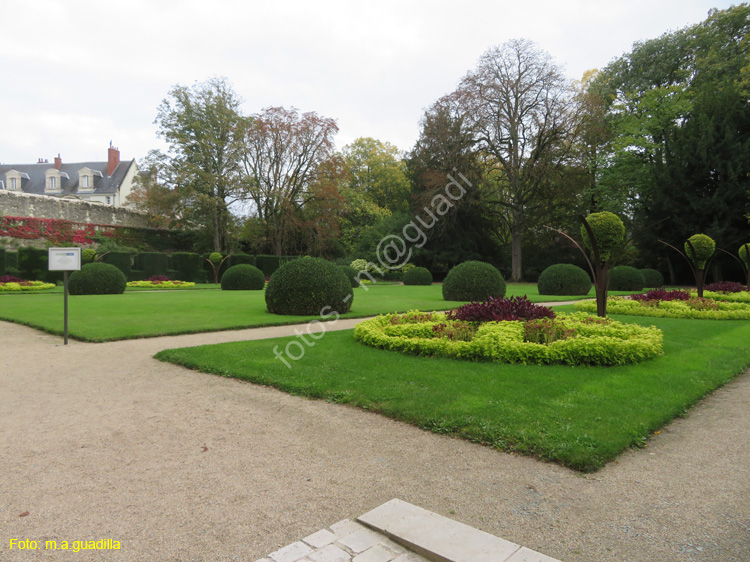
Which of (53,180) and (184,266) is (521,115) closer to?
(184,266)

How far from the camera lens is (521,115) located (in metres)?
29.5

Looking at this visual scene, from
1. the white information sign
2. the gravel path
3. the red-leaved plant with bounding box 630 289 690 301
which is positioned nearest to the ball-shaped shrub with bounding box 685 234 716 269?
the red-leaved plant with bounding box 630 289 690 301

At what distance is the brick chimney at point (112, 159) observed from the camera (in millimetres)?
51562

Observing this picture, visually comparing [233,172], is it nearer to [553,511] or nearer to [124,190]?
[124,190]

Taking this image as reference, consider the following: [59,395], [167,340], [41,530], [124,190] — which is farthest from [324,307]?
[124,190]

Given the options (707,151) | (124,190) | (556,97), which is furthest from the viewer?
(124,190)

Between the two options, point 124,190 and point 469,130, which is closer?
point 469,130

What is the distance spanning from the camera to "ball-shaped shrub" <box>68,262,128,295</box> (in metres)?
17.5

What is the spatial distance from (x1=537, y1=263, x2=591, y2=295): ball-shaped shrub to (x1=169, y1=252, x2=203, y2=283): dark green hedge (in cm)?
2155

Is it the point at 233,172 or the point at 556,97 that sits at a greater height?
the point at 556,97

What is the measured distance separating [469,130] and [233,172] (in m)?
17.7

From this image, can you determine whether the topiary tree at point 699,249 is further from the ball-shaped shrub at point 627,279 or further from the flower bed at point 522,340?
the ball-shaped shrub at point 627,279

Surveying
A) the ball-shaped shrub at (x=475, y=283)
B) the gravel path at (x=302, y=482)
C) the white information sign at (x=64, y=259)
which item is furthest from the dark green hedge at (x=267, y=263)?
→ the gravel path at (x=302, y=482)

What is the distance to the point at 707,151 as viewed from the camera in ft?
83.5
